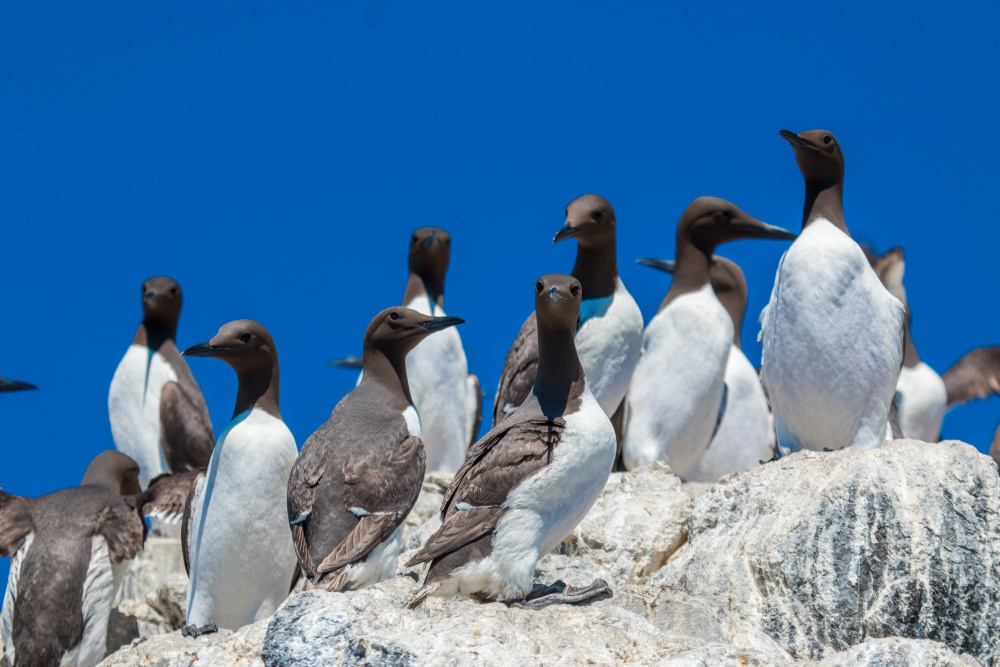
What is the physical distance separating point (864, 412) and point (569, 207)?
2799 mm

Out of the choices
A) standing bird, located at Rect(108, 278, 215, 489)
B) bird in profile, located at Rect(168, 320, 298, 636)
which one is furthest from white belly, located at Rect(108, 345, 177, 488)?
bird in profile, located at Rect(168, 320, 298, 636)

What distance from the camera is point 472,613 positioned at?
4.76 metres

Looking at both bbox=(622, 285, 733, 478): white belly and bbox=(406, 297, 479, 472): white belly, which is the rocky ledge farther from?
bbox=(406, 297, 479, 472): white belly

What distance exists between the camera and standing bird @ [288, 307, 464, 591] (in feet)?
20.0

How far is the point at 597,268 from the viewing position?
9.00 m

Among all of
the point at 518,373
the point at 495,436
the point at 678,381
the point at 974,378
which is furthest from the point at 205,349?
the point at 974,378

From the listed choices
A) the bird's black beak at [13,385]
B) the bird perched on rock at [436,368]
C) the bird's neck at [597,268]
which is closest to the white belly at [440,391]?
the bird perched on rock at [436,368]

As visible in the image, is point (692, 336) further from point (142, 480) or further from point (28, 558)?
point (142, 480)

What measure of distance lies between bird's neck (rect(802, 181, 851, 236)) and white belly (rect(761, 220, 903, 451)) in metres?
0.32

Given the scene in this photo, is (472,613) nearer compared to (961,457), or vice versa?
(472,613)

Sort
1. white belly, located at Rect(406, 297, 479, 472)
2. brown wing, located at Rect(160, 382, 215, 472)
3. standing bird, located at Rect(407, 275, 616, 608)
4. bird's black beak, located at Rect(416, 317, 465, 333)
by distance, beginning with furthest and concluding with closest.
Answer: white belly, located at Rect(406, 297, 479, 472)
brown wing, located at Rect(160, 382, 215, 472)
bird's black beak, located at Rect(416, 317, 465, 333)
standing bird, located at Rect(407, 275, 616, 608)

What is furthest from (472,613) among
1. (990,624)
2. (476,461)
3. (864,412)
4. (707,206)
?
(707,206)

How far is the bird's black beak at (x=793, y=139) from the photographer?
8125mm

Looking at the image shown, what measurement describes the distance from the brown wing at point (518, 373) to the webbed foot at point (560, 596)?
313cm
